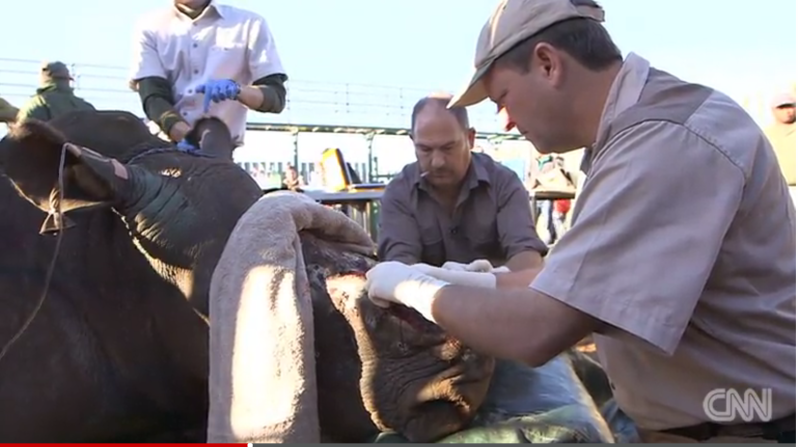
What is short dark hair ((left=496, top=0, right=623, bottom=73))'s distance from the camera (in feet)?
7.25

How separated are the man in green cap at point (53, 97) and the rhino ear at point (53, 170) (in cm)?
108

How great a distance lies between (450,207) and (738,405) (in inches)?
112

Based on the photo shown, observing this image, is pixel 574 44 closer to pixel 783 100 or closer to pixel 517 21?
pixel 517 21

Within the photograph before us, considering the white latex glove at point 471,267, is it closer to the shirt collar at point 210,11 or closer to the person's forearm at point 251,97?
the person's forearm at point 251,97

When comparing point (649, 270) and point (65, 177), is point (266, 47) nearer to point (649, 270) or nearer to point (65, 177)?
point (65, 177)

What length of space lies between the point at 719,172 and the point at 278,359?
3.54ft

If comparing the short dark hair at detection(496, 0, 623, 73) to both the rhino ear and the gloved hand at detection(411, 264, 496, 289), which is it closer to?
the gloved hand at detection(411, 264, 496, 289)

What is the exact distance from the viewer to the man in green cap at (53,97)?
14.5 feet

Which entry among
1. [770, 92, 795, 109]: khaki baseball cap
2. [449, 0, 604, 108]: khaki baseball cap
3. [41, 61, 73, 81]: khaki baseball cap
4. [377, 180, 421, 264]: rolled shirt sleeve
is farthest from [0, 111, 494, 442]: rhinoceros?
[770, 92, 795, 109]: khaki baseball cap

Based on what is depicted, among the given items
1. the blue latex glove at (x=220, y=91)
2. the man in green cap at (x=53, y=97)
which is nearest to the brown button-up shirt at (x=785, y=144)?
the blue latex glove at (x=220, y=91)

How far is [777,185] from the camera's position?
2195 millimetres

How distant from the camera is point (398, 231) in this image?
4.82 m

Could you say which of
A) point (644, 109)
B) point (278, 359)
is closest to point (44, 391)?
point (278, 359)

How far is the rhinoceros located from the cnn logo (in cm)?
98
